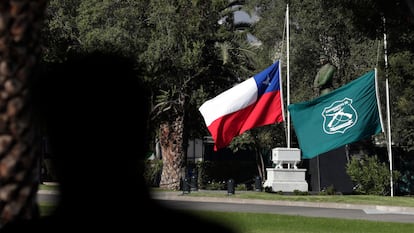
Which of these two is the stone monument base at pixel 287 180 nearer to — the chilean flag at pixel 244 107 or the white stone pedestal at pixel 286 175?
the white stone pedestal at pixel 286 175

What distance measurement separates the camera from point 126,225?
10.8 feet

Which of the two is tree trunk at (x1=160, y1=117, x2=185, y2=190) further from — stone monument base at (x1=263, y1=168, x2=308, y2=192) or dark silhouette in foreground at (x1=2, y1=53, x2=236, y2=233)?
dark silhouette in foreground at (x1=2, y1=53, x2=236, y2=233)

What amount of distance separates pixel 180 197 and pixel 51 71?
24.8 metres

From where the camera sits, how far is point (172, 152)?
3591 centimetres

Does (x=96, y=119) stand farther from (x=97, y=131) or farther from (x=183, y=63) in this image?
(x=183, y=63)

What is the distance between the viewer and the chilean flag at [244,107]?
2653 cm

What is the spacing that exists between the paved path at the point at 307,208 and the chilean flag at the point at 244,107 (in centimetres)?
215

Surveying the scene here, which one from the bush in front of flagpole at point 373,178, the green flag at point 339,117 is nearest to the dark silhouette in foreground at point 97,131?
the green flag at point 339,117

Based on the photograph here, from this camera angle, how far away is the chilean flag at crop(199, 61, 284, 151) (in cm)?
2653

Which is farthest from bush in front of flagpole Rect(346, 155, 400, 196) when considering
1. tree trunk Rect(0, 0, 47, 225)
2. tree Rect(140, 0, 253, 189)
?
tree trunk Rect(0, 0, 47, 225)

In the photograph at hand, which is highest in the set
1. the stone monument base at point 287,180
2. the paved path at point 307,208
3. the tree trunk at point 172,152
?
the tree trunk at point 172,152

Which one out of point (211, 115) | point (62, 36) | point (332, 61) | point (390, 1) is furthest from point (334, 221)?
point (332, 61)

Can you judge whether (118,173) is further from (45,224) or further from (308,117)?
(308,117)

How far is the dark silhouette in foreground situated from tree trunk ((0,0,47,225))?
385 mm
